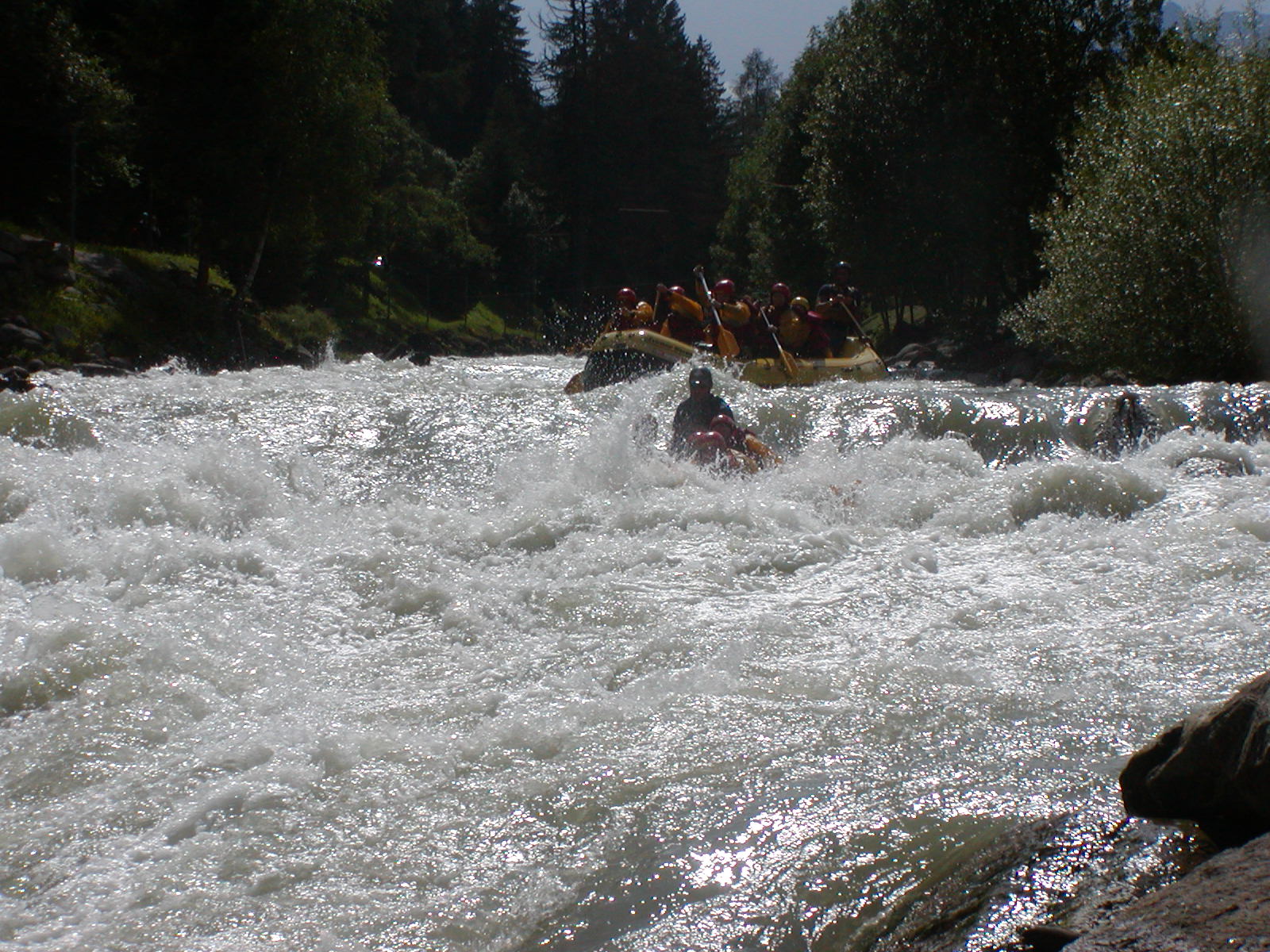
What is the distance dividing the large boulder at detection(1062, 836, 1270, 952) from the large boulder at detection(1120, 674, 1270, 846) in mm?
294

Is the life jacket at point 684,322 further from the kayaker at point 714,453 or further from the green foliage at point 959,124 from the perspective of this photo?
the green foliage at point 959,124

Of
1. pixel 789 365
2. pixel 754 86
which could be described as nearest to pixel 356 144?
pixel 789 365

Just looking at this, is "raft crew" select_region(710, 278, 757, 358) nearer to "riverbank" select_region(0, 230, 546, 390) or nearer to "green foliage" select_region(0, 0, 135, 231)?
"riverbank" select_region(0, 230, 546, 390)

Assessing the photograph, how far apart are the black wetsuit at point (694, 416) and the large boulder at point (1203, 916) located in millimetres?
6293

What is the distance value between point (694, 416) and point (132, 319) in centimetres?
1043

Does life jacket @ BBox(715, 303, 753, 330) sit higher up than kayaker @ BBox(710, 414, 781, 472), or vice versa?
life jacket @ BBox(715, 303, 753, 330)

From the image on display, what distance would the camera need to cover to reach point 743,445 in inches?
330

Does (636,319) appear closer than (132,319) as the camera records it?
Yes

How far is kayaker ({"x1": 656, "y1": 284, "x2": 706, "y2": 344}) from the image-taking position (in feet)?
44.4

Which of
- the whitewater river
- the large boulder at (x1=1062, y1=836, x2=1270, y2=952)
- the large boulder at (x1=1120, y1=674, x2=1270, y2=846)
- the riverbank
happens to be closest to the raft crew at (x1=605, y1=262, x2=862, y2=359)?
the whitewater river

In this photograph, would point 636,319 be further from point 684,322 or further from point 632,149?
point 632,149

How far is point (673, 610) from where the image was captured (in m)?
5.55

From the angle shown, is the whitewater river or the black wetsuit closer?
the whitewater river

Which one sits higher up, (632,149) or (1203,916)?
(632,149)
